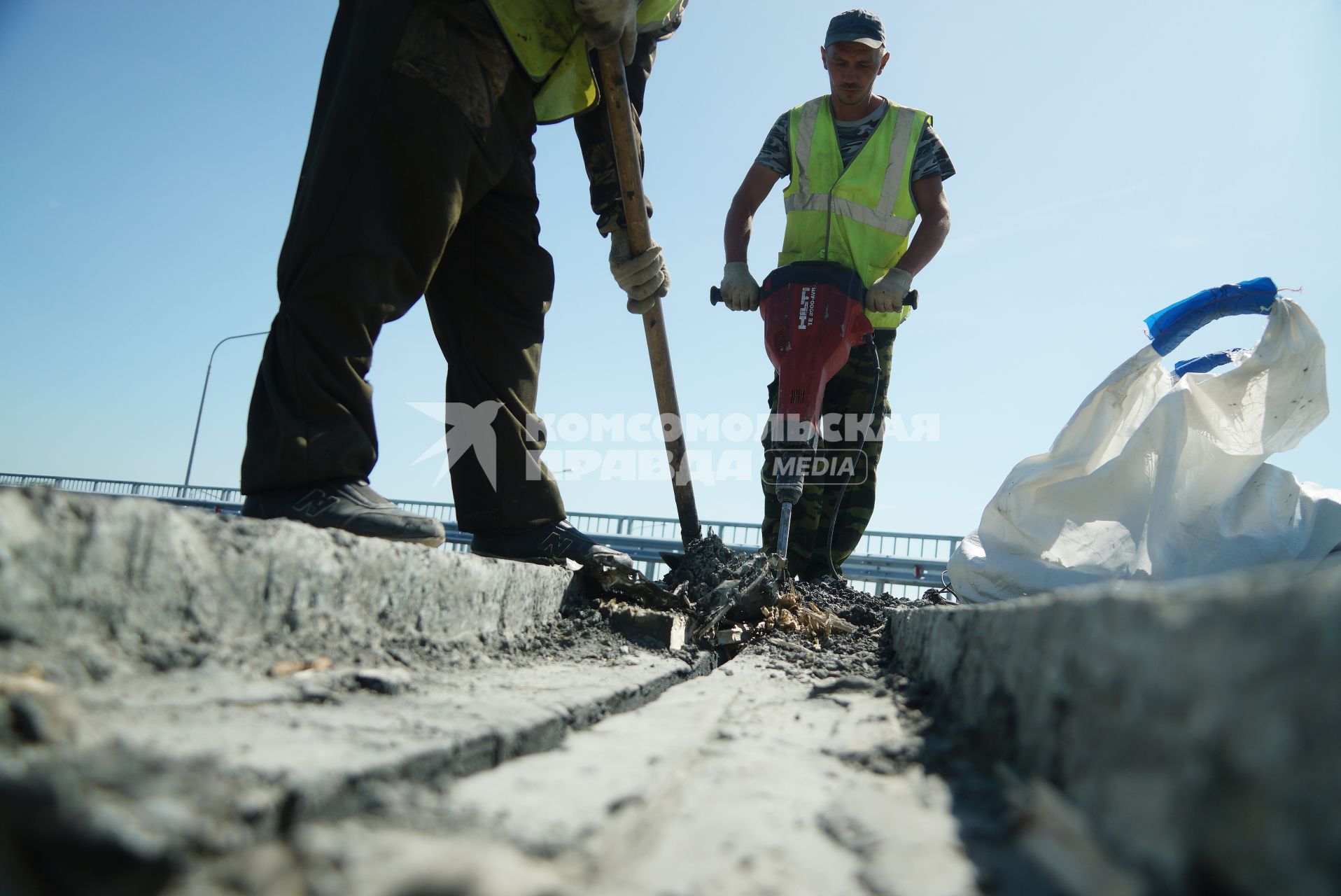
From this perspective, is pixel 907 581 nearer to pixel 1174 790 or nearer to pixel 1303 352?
pixel 1303 352

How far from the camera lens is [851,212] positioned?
4.34 meters

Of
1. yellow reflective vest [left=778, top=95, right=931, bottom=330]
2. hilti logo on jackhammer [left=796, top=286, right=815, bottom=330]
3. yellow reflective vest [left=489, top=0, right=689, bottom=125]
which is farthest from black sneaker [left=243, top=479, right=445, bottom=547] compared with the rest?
yellow reflective vest [left=778, top=95, right=931, bottom=330]

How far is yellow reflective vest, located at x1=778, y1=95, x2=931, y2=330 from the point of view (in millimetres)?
4320

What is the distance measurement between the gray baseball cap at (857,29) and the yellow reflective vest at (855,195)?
33 centimetres

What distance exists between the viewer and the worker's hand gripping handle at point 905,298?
412 centimetres

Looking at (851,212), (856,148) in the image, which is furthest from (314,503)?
(856,148)

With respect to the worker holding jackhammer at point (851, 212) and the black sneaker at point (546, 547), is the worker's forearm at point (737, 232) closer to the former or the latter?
the worker holding jackhammer at point (851, 212)

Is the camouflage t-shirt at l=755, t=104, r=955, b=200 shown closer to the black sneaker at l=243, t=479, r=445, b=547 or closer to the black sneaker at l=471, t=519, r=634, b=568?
the black sneaker at l=471, t=519, r=634, b=568

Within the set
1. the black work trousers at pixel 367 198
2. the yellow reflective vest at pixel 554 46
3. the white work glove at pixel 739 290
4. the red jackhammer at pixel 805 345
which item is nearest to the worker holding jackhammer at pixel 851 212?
the white work glove at pixel 739 290

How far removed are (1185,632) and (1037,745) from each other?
28 centimetres

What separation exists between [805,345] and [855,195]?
989 millimetres

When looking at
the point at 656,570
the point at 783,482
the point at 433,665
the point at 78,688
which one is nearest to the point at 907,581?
the point at 656,570

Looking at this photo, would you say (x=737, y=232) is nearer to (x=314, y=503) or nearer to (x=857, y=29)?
(x=857, y=29)

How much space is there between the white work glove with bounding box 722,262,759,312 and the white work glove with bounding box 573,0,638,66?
5.76 ft
